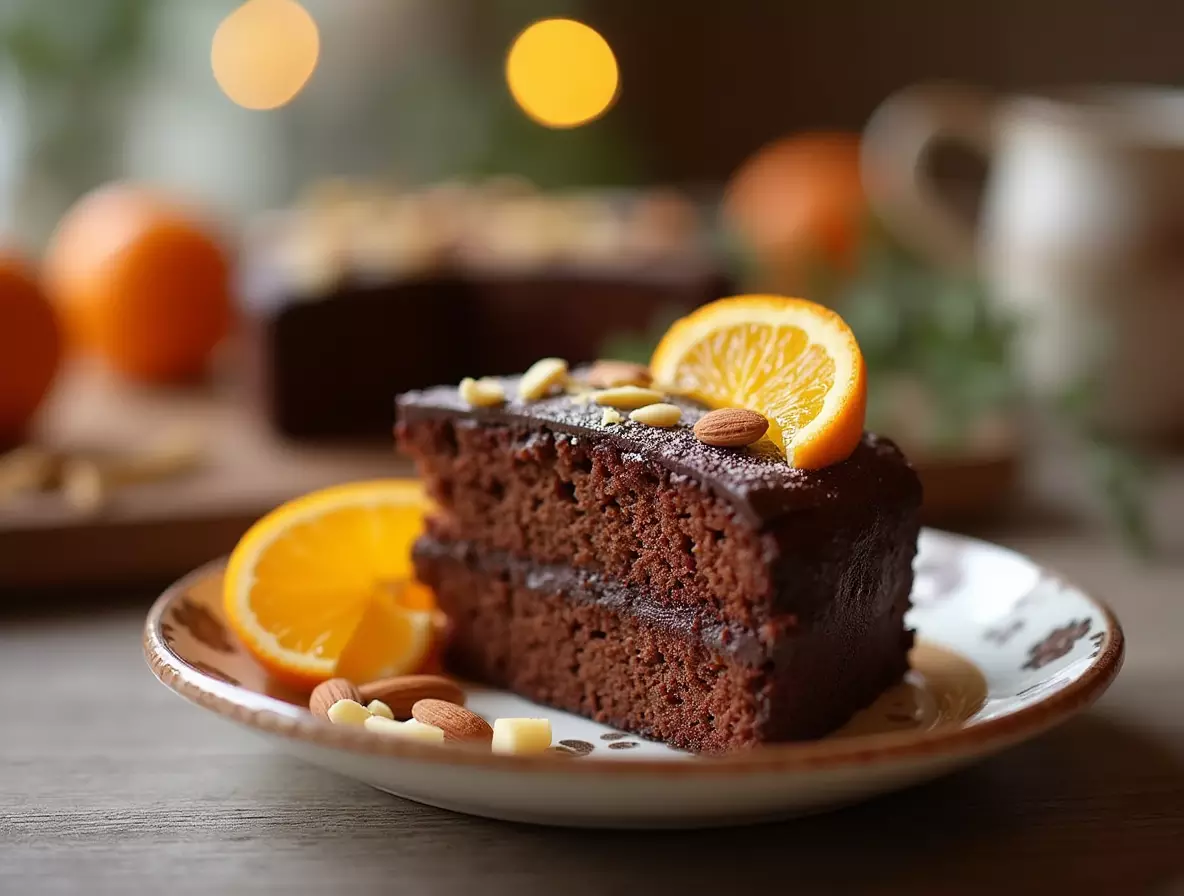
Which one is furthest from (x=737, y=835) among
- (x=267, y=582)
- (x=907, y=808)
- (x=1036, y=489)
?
(x=1036, y=489)

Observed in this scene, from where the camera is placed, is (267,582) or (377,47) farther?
(377,47)

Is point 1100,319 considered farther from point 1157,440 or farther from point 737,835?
point 737,835

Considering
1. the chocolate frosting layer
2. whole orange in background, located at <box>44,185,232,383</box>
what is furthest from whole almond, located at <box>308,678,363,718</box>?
whole orange in background, located at <box>44,185,232,383</box>

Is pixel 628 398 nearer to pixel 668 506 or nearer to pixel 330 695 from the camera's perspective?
pixel 668 506

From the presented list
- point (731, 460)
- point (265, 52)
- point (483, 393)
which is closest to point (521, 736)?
point (731, 460)

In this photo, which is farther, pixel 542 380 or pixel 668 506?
pixel 542 380

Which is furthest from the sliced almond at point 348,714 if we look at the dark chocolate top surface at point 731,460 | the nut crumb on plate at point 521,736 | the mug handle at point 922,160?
the mug handle at point 922,160
